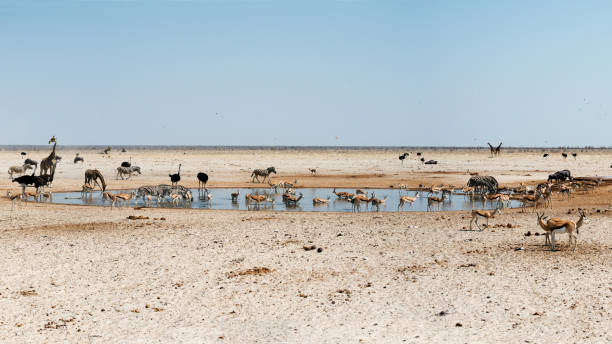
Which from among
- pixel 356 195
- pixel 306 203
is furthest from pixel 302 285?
pixel 306 203

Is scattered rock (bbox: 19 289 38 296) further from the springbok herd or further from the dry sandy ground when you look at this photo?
the springbok herd

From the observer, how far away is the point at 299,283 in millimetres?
10664

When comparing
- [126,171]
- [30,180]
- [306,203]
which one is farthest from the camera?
[126,171]

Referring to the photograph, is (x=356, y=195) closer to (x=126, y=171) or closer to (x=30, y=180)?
(x=30, y=180)

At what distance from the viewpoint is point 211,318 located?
8.84 m

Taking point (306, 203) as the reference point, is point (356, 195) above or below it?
above

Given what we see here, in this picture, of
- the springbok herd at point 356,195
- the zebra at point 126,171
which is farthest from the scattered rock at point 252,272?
the zebra at point 126,171

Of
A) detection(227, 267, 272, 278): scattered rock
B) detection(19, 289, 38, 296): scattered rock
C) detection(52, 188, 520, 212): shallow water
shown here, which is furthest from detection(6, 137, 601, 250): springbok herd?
detection(19, 289, 38, 296): scattered rock

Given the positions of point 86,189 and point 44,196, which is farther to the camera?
point 86,189

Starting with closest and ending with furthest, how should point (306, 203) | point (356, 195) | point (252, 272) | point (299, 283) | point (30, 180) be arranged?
point (299, 283)
point (252, 272)
point (356, 195)
point (30, 180)
point (306, 203)

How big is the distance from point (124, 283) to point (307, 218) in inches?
370

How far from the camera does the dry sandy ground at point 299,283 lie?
8250 millimetres

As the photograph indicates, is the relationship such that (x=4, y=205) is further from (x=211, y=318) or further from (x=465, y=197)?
(x=465, y=197)

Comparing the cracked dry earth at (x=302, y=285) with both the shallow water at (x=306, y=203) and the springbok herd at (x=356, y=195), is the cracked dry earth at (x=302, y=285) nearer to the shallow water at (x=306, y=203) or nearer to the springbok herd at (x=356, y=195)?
the springbok herd at (x=356, y=195)
